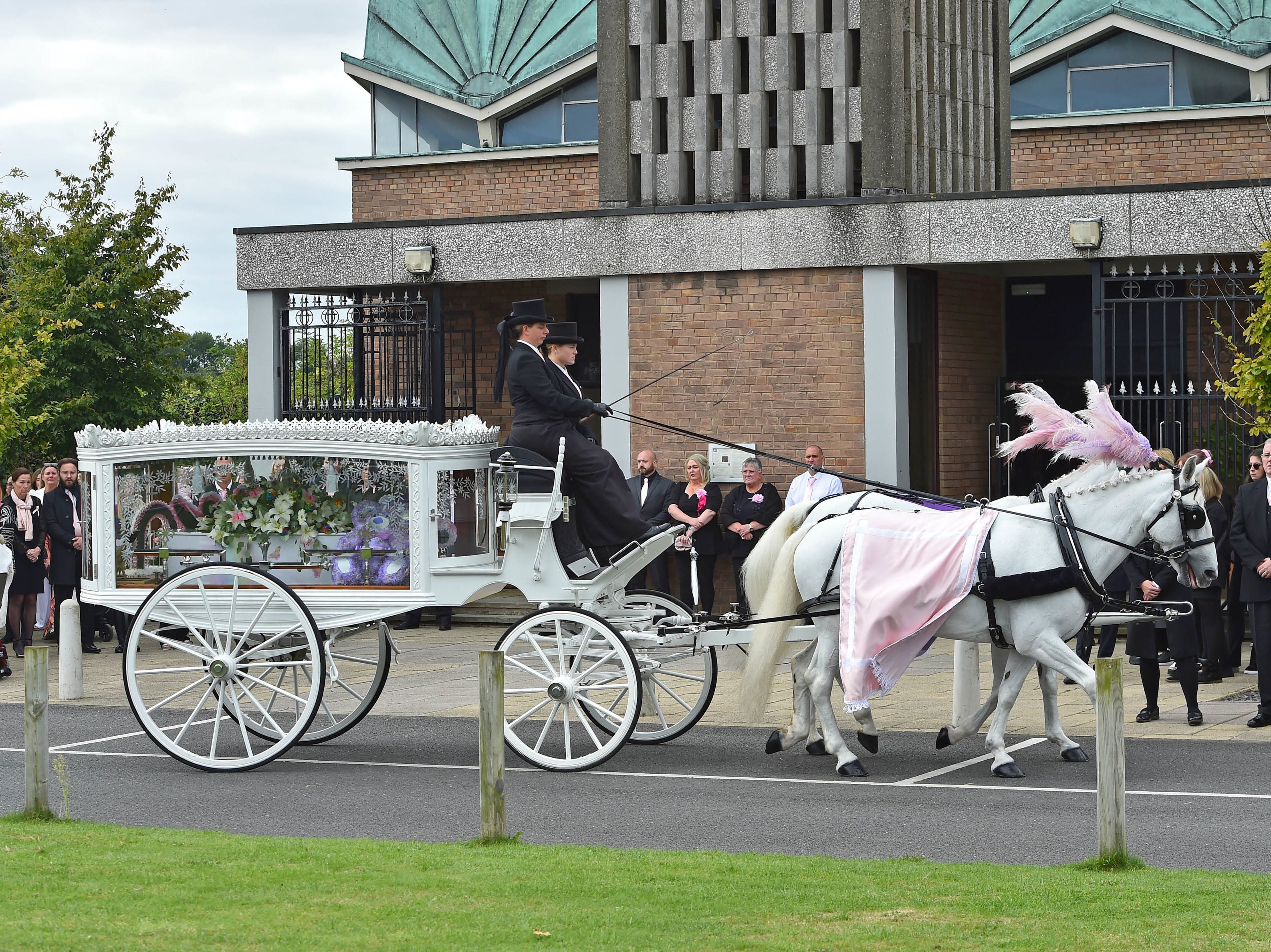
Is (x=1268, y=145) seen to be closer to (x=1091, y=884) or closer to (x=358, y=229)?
(x=358, y=229)

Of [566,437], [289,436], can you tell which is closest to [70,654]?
[289,436]

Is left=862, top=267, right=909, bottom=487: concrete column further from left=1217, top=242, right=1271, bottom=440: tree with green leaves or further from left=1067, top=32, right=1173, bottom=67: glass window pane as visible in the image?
left=1067, top=32, right=1173, bottom=67: glass window pane

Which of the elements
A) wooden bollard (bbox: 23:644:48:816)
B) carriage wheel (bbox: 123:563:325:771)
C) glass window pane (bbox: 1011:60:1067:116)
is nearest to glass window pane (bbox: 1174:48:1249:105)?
Result: glass window pane (bbox: 1011:60:1067:116)

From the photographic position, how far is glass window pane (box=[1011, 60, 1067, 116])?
28.1 meters

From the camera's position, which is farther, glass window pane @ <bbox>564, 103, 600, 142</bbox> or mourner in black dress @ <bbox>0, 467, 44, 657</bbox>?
glass window pane @ <bbox>564, 103, 600, 142</bbox>

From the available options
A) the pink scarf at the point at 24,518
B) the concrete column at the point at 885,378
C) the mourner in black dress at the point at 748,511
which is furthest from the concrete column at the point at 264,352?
the concrete column at the point at 885,378

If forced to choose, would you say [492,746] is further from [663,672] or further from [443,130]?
[443,130]

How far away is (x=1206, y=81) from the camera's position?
27.3 meters

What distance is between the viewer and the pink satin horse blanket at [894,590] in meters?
9.96

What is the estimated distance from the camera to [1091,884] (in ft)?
22.5

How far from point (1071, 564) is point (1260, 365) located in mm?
4939

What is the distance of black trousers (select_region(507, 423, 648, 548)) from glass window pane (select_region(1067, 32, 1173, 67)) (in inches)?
781

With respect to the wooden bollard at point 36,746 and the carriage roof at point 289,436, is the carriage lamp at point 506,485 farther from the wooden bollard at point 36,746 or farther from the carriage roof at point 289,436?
the wooden bollard at point 36,746

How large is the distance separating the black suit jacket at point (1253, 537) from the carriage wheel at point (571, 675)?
14.4ft
